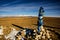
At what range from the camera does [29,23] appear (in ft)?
9.20

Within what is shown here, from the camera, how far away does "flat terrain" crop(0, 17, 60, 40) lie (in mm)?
2662

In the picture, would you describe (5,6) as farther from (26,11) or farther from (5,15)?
(26,11)

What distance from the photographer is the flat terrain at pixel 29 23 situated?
2.66m

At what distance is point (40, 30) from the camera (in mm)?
2721

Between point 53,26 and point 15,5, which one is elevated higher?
point 15,5

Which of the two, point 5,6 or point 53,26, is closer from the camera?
point 53,26

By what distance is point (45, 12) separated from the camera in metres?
2.71

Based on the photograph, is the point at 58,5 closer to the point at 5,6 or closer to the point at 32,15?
the point at 32,15

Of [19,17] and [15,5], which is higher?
[15,5]

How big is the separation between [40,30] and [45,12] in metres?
0.34

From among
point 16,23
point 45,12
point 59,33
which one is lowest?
point 59,33

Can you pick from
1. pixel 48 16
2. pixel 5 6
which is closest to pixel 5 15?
pixel 5 6

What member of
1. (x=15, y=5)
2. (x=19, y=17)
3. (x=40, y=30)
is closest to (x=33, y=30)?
(x=40, y=30)

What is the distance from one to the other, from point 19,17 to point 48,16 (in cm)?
56
